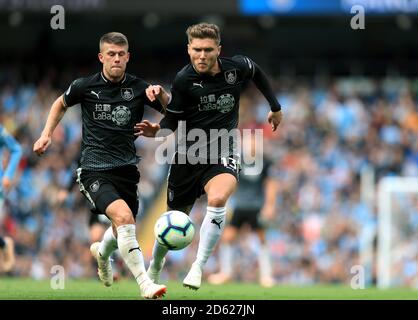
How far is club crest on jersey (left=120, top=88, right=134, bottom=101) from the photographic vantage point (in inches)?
368

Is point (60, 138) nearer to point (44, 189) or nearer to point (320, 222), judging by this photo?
point (44, 189)

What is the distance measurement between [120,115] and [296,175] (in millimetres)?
12087

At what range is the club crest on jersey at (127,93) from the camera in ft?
30.7

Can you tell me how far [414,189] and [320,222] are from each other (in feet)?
10.0

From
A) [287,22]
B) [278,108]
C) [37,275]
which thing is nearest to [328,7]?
[287,22]

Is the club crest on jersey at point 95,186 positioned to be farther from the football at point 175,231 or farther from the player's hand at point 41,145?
the football at point 175,231

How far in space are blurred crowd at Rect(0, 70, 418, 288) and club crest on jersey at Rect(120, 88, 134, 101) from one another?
297 inches

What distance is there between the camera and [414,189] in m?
17.1

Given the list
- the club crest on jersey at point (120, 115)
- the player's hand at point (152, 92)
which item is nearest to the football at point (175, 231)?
the club crest on jersey at point (120, 115)

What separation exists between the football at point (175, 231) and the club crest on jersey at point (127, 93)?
1.17 metres

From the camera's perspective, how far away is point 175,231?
9.07 m

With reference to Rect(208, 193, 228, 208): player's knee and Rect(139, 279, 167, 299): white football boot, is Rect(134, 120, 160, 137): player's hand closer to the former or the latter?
Rect(208, 193, 228, 208): player's knee
